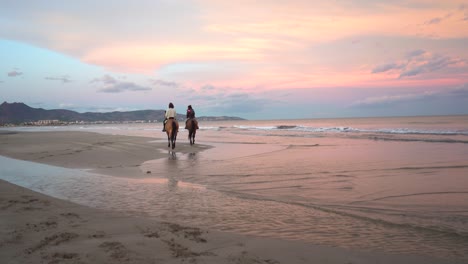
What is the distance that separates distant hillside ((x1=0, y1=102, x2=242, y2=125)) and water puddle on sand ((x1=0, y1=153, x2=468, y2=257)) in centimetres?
14239

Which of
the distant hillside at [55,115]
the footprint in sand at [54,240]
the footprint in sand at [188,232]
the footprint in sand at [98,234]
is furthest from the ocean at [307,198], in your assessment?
the distant hillside at [55,115]

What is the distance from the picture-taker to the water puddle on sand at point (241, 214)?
4051mm

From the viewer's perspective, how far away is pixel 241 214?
5277mm

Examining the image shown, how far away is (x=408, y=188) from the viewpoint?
7289mm

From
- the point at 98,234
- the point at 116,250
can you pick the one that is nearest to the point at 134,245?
the point at 116,250

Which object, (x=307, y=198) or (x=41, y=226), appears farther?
(x=307, y=198)

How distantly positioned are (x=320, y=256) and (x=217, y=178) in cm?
561

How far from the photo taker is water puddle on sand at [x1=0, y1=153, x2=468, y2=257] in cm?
405

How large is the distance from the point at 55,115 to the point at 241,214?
17677 centimetres

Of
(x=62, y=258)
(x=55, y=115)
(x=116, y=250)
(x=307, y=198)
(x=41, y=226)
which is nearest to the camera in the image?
(x=62, y=258)

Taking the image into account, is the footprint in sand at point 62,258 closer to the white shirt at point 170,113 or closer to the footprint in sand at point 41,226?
the footprint in sand at point 41,226

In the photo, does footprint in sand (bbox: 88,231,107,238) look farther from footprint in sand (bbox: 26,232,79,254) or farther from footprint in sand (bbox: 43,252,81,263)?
footprint in sand (bbox: 43,252,81,263)

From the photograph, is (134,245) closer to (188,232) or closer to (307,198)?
(188,232)

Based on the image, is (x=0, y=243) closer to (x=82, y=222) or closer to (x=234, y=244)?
(x=82, y=222)
